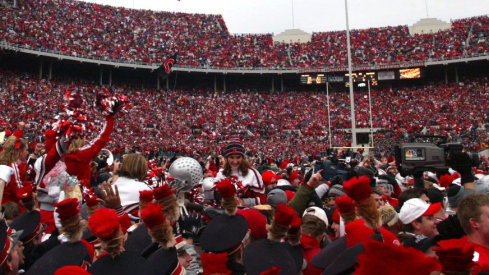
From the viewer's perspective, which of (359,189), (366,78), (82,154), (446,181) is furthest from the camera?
(366,78)

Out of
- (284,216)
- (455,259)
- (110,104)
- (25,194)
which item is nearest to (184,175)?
(110,104)

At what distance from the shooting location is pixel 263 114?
114 feet

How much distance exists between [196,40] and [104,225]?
39760mm

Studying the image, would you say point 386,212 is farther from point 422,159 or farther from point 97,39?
point 97,39

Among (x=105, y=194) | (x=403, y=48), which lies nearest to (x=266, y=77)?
(x=403, y=48)

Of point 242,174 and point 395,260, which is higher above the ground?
point 242,174

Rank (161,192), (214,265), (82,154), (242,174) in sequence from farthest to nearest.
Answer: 1. (242,174)
2. (82,154)
3. (161,192)
4. (214,265)

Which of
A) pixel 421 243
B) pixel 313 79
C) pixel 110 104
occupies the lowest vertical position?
pixel 421 243

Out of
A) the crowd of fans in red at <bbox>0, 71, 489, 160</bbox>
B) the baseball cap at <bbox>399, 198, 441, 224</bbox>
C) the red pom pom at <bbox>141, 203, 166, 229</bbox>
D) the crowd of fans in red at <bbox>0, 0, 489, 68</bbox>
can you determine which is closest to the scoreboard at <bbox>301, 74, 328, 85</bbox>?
the crowd of fans in red at <bbox>0, 71, 489, 160</bbox>

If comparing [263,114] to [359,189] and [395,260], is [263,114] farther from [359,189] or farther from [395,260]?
[395,260]

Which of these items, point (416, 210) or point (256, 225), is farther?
point (416, 210)

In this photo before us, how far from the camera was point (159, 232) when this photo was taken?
2.01 metres

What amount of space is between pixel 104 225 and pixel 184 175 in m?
1.92

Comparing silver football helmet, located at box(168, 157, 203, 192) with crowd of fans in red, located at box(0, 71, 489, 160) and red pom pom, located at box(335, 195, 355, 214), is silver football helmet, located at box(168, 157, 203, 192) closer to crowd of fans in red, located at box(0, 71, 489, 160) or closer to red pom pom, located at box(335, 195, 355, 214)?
red pom pom, located at box(335, 195, 355, 214)
